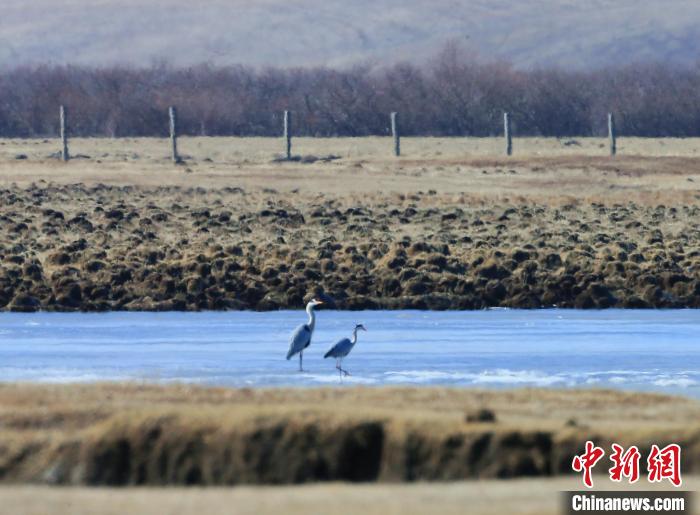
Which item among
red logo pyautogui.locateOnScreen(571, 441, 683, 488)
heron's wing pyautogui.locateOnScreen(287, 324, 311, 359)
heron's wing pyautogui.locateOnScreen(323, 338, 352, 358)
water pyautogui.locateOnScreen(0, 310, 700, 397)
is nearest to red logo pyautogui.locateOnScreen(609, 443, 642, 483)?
red logo pyautogui.locateOnScreen(571, 441, 683, 488)

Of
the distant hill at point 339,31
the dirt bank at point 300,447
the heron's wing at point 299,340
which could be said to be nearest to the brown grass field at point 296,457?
the dirt bank at point 300,447

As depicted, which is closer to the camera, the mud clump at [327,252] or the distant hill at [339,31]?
the mud clump at [327,252]

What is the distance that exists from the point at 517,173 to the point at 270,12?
111 m

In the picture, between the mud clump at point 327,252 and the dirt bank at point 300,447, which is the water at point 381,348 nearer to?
the mud clump at point 327,252

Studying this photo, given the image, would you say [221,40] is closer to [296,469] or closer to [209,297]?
[209,297]

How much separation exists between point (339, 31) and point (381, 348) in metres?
133

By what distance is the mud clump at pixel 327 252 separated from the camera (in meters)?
24.6

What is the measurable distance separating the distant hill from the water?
367 ft

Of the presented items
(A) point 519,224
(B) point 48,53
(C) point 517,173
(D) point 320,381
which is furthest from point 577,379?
(B) point 48,53

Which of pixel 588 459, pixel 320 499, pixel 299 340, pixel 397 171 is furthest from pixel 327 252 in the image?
pixel 320 499

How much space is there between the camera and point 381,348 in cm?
1852

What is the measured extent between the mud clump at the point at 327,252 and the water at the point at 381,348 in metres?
1.15

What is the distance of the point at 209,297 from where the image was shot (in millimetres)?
24516

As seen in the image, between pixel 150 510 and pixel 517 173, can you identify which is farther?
pixel 517 173
